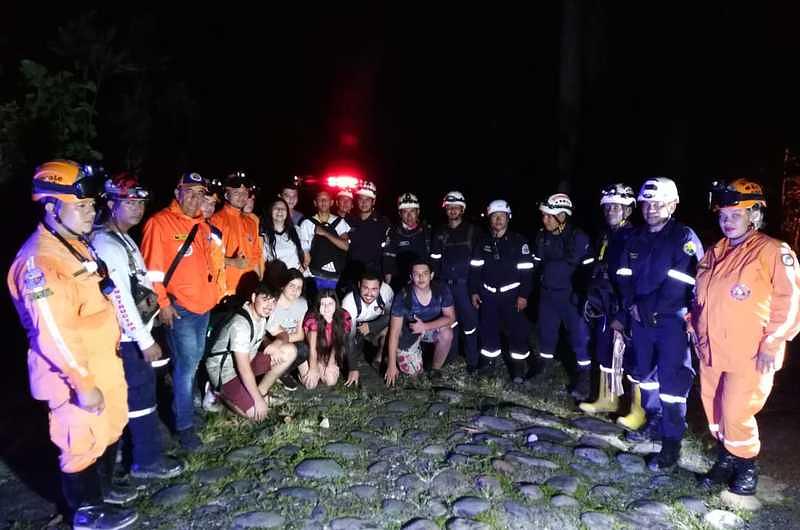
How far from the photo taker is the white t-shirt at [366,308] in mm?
6786

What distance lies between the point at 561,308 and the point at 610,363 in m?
0.92

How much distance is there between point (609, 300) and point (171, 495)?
4.16 meters

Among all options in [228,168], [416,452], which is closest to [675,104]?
[416,452]

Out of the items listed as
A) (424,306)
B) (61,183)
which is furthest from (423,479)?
(61,183)

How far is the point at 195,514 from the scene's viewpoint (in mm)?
3934

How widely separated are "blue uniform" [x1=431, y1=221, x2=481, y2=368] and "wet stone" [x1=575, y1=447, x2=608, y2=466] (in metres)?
2.31

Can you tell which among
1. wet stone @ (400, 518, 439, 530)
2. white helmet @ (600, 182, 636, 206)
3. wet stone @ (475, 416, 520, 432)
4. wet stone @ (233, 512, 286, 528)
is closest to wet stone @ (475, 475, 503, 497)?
wet stone @ (400, 518, 439, 530)

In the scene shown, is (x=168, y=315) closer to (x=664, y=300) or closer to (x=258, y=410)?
(x=258, y=410)

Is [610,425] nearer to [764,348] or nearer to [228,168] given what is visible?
[764,348]

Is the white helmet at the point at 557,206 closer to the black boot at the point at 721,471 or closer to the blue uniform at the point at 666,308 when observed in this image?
the blue uniform at the point at 666,308

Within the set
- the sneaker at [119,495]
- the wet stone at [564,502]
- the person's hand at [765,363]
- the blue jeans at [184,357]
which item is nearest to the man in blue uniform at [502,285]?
the wet stone at [564,502]

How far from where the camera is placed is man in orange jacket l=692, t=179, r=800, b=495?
13.3ft

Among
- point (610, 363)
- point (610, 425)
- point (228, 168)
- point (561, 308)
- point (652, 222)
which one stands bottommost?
point (610, 425)

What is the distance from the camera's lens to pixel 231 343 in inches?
211
